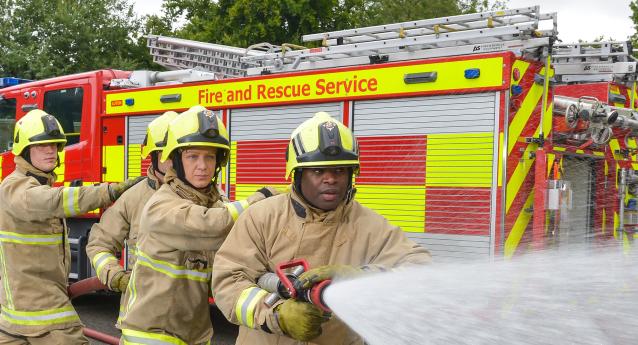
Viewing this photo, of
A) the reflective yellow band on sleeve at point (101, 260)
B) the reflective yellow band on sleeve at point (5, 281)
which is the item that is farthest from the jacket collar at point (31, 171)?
the reflective yellow band on sleeve at point (101, 260)

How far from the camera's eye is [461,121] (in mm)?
4902

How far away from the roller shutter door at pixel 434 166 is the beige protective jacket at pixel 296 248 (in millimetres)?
2225

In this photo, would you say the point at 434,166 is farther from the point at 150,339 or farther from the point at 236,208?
the point at 150,339

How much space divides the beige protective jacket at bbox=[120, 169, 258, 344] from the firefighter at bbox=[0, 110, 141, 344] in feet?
3.47

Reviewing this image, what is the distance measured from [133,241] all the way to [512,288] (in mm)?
2147

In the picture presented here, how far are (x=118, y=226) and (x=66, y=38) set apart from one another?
21196 mm

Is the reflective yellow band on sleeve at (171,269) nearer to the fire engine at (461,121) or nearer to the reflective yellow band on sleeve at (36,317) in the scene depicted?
the reflective yellow band on sleeve at (36,317)

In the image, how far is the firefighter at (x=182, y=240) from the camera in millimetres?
2961

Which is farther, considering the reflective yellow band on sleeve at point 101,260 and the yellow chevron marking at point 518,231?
the yellow chevron marking at point 518,231

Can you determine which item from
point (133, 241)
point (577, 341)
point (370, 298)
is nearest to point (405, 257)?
point (370, 298)

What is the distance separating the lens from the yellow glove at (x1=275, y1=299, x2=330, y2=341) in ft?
7.57

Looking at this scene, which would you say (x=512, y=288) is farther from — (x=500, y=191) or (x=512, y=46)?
(x=512, y=46)

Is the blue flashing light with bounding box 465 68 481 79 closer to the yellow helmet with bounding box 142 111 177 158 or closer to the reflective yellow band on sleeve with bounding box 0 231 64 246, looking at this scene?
the yellow helmet with bounding box 142 111 177 158

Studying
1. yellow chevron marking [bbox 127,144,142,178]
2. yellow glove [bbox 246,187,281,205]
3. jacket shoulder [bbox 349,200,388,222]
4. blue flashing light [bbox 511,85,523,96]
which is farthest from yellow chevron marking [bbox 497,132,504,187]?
yellow chevron marking [bbox 127,144,142,178]
